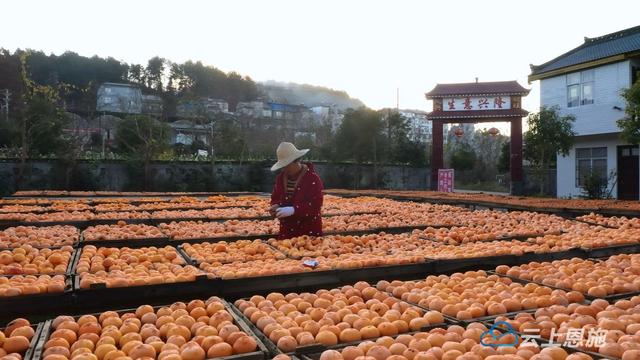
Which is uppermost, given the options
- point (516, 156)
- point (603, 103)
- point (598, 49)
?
point (598, 49)

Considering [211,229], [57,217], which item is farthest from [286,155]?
[57,217]

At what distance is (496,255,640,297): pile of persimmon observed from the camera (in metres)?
3.15

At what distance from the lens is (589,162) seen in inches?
792

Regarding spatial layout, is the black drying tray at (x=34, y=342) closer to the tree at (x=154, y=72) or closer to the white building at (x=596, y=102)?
the white building at (x=596, y=102)

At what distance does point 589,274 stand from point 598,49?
1998 centimetres

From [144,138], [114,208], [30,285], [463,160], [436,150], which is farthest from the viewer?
[463,160]

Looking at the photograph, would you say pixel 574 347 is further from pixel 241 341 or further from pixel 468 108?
pixel 468 108

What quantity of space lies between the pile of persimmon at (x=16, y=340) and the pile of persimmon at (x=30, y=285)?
17.7 inches

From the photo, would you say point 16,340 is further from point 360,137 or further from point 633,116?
point 360,137

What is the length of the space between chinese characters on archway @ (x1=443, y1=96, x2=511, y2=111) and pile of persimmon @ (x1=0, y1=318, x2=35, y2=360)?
2018 cm

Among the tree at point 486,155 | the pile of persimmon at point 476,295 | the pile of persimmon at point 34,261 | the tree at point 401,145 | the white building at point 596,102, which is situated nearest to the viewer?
the pile of persimmon at point 476,295

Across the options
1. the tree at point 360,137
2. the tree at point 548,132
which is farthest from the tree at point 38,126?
the tree at point 548,132

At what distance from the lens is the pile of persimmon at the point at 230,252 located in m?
4.17

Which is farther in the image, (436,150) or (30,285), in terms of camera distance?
(436,150)
